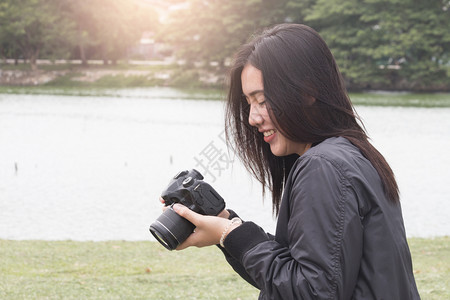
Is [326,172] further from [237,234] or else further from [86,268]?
[86,268]

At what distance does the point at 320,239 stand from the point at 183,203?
0.58 metres

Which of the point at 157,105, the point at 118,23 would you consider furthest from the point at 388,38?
the point at 118,23

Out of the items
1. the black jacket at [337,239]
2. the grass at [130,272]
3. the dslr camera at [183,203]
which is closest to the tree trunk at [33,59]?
the grass at [130,272]

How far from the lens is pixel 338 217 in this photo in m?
1.53

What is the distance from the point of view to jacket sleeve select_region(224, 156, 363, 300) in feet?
5.01

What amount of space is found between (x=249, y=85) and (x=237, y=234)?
43cm

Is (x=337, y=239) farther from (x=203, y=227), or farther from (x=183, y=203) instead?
(x=183, y=203)

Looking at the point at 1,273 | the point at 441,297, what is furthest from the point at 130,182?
the point at 441,297

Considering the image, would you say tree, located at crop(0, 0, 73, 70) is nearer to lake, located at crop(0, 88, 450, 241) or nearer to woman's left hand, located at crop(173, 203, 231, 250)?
lake, located at crop(0, 88, 450, 241)

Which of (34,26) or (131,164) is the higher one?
(34,26)

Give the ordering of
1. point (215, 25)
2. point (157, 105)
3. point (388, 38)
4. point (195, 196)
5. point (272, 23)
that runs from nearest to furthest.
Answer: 1. point (195, 196)
2. point (157, 105)
3. point (388, 38)
4. point (272, 23)
5. point (215, 25)

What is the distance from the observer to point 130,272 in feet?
21.6

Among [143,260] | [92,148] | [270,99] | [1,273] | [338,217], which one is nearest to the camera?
[338,217]

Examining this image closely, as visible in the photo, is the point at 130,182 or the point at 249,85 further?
the point at 130,182
